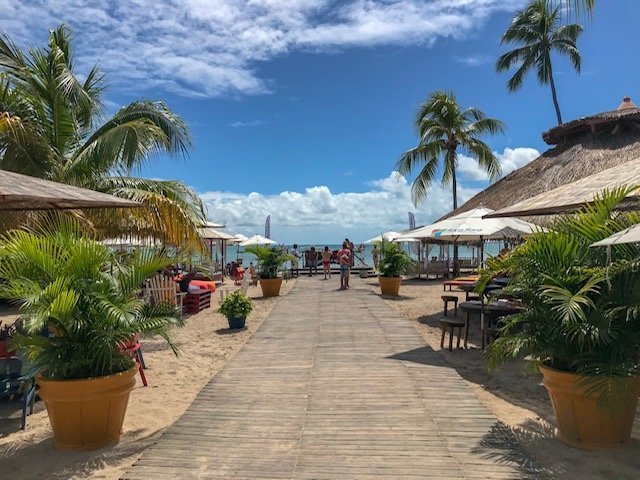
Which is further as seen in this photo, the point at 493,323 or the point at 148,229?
the point at 148,229

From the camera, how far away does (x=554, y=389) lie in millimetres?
3676

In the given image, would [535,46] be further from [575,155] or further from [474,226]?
[474,226]

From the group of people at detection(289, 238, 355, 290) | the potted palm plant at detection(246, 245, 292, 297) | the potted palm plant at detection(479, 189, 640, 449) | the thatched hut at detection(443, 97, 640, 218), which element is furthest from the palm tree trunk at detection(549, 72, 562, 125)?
the potted palm plant at detection(479, 189, 640, 449)

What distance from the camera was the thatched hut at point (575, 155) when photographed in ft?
55.5

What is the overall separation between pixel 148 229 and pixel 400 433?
7916 millimetres

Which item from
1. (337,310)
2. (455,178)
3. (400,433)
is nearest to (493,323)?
(337,310)

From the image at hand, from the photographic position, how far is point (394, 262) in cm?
1416

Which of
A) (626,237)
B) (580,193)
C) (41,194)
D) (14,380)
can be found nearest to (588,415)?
(626,237)

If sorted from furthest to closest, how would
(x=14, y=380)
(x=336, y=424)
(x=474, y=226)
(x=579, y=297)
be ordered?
(x=474, y=226)
(x=14, y=380)
(x=336, y=424)
(x=579, y=297)

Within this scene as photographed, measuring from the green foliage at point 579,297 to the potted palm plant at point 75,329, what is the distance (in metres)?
3.01

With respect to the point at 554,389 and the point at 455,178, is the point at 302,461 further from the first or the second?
the point at 455,178

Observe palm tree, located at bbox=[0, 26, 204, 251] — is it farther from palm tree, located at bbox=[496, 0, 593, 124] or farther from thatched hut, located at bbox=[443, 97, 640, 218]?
palm tree, located at bbox=[496, 0, 593, 124]

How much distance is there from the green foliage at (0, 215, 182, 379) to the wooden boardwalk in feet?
2.80

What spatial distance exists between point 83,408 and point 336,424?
6.44 ft
